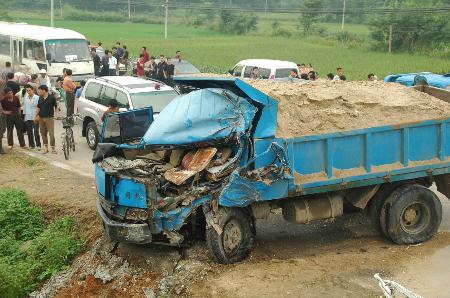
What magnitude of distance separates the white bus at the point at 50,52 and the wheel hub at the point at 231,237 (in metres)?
18.1

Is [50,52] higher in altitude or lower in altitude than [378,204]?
higher

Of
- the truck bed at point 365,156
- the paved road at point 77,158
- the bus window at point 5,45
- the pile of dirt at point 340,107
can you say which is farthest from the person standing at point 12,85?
the truck bed at point 365,156

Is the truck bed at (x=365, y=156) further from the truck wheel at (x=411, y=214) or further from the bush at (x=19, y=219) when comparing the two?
the bush at (x=19, y=219)

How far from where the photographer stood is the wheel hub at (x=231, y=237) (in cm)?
1026

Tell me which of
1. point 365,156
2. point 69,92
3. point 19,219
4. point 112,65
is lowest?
point 19,219

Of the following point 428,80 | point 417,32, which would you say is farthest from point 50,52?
point 417,32

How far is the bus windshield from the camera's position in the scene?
27.6m

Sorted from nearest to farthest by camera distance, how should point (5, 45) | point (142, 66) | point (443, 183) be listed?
point (443, 183)
point (142, 66)
point (5, 45)

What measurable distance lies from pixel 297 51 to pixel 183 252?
4045 cm

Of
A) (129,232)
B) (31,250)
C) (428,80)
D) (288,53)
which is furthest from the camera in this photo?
(288,53)

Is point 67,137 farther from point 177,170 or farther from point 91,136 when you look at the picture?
point 177,170

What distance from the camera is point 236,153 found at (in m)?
10.3

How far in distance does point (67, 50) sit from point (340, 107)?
18.8 m

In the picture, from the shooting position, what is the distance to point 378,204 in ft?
38.1
